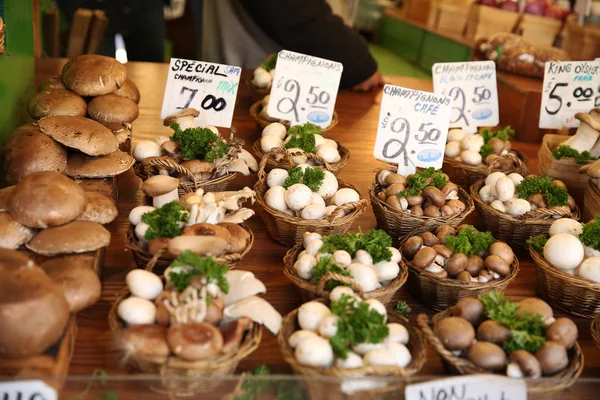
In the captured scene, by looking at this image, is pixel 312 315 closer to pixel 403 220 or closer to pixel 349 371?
pixel 349 371

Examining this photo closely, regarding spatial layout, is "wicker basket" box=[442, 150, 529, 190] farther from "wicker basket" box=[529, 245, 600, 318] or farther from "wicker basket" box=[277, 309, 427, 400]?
"wicker basket" box=[277, 309, 427, 400]

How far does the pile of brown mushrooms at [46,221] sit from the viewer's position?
1.41m

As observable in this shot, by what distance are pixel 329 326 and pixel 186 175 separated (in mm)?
803

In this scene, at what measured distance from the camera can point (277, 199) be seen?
5.85 feet

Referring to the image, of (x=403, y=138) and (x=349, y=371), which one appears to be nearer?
(x=349, y=371)

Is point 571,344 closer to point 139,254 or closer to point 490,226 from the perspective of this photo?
point 490,226

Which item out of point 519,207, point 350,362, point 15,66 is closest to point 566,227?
point 519,207

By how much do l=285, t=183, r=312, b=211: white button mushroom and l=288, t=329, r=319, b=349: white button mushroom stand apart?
1.76ft

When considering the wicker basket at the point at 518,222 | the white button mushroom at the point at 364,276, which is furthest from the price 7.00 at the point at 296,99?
the white button mushroom at the point at 364,276

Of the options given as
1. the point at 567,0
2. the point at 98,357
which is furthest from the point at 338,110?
the point at 567,0

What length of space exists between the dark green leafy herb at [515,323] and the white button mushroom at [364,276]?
239 mm

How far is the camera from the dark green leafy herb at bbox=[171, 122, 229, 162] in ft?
6.27

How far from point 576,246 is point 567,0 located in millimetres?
4875

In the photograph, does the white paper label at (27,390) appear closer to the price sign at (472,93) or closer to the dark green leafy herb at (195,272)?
the dark green leafy herb at (195,272)
